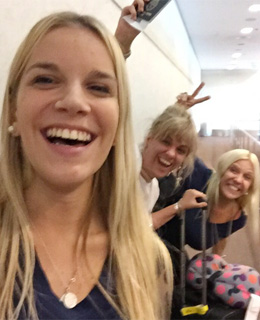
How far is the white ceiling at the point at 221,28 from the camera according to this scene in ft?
24.0

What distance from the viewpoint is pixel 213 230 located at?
93.3 inches

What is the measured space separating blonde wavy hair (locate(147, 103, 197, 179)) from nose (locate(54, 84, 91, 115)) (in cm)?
126

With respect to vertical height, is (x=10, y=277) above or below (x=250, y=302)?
above

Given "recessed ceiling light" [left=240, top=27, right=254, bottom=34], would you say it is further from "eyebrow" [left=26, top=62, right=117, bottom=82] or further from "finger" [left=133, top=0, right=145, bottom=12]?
"eyebrow" [left=26, top=62, right=117, bottom=82]

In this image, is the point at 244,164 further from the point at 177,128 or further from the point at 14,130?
the point at 14,130

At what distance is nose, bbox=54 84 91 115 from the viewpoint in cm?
76

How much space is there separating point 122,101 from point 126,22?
2.19 feet

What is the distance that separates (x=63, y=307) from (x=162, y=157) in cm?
133

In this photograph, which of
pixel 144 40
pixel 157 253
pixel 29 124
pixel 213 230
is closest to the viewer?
pixel 29 124

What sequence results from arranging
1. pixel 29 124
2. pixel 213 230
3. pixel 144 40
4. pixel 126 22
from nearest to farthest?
pixel 29 124 < pixel 126 22 < pixel 213 230 < pixel 144 40

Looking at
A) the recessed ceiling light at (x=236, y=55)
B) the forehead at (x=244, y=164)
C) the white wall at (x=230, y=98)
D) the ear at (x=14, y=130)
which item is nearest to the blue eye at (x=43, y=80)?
the ear at (x=14, y=130)

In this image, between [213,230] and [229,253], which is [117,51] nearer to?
[213,230]

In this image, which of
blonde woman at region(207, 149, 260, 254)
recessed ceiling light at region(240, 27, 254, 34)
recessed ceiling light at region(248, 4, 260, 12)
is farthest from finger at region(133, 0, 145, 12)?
recessed ceiling light at region(240, 27, 254, 34)

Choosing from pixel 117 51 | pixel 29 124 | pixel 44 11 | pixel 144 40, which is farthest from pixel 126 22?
pixel 144 40
